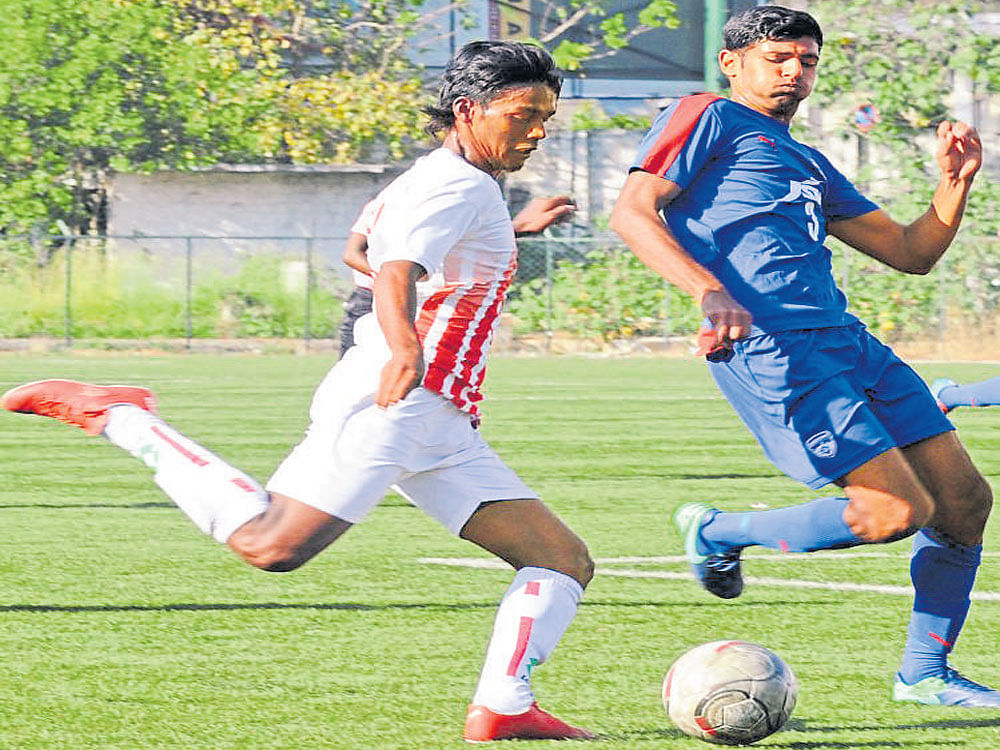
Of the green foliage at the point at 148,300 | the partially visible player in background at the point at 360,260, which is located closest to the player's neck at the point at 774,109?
the partially visible player in background at the point at 360,260

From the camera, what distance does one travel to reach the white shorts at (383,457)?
15.3ft

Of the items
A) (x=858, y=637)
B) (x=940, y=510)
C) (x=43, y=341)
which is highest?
(x=940, y=510)

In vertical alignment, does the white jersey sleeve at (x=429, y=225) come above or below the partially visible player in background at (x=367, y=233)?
above

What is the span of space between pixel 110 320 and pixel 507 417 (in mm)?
13442

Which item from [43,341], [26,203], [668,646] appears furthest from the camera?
[26,203]

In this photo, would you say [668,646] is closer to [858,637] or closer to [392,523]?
[858,637]

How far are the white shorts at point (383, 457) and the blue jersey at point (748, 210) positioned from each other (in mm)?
905

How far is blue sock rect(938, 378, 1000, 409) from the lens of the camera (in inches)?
347

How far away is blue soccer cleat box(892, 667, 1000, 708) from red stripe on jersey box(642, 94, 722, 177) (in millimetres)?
1545

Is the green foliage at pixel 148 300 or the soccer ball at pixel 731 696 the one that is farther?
the green foliage at pixel 148 300

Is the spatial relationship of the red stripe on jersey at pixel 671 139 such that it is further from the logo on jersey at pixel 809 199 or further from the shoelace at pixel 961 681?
the shoelace at pixel 961 681

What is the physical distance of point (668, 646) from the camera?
20.0ft

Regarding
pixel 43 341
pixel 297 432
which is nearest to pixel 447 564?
pixel 297 432

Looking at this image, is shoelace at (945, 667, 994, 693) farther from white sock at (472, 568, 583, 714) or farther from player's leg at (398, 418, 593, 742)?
white sock at (472, 568, 583, 714)
